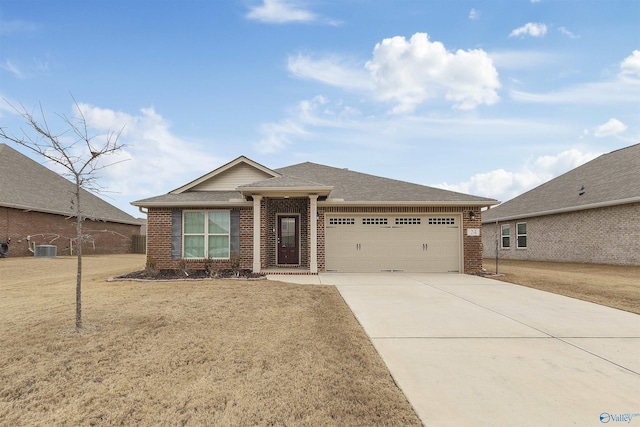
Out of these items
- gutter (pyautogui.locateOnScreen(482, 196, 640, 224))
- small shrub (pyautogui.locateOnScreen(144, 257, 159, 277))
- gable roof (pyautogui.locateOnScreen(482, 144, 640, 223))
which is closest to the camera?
small shrub (pyautogui.locateOnScreen(144, 257, 159, 277))

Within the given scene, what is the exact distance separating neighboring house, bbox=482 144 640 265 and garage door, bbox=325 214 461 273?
291cm

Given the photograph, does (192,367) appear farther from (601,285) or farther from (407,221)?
(601,285)

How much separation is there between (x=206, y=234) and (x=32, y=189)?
633 inches

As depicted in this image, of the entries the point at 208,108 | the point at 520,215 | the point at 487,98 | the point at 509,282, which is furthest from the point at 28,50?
the point at 520,215

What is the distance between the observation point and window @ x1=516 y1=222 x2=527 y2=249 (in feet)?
63.3

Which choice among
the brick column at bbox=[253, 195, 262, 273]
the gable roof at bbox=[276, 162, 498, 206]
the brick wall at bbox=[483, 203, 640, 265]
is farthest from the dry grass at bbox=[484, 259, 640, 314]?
the brick column at bbox=[253, 195, 262, 273]

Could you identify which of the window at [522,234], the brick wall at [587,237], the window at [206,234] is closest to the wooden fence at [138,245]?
the window at [206,234]

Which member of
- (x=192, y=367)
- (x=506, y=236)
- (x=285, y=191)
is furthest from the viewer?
(x=506, y=236)

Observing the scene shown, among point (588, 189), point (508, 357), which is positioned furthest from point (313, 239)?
point (588, 189)

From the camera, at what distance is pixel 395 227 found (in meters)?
12.3

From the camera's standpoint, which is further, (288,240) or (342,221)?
(288,240)

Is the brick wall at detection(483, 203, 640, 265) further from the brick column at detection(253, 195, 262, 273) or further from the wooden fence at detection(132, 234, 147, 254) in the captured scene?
the wooden fence at detection(132, 234, 147, 254)

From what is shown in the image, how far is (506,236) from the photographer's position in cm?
2102

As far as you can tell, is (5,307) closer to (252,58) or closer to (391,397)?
(391,397)
